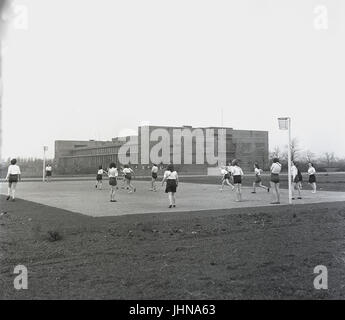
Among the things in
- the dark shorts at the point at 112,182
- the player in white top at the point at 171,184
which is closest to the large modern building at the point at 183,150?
the dark shorts at the point at 112,182

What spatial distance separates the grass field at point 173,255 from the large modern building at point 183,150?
58444 mm

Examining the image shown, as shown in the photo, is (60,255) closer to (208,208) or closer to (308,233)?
(308,233)

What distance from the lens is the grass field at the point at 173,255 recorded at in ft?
18.0

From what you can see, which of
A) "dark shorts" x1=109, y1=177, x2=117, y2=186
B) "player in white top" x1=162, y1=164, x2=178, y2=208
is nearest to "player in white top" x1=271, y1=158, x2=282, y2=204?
"player in white top" x1=162, y1=164, x2=178, y2=208

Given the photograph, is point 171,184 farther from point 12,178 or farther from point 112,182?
point 12,178

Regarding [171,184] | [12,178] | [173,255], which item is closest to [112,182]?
[171,184]

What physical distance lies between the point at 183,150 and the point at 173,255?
72.9 metres

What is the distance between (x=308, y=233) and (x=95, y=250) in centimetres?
500

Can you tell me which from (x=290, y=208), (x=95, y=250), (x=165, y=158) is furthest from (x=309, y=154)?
(x=95, y=250)

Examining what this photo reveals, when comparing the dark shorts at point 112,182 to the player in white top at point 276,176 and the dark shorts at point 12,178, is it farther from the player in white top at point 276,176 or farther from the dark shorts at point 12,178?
the player in white top at point 276,176

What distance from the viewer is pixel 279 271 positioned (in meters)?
6.45

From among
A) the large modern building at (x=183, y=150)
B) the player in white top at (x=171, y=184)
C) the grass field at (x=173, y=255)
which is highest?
the large modern building at (x=183, y=150)

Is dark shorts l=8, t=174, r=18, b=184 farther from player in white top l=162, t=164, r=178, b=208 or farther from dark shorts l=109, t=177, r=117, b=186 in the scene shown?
player in white top l=162, t=164, r=178, b=208

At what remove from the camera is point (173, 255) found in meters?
7.55
